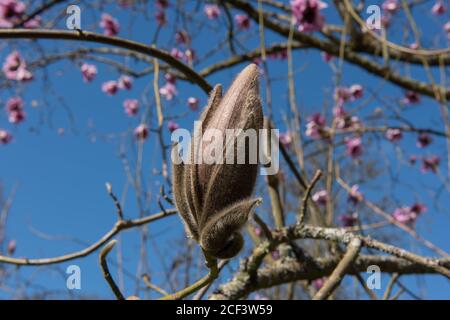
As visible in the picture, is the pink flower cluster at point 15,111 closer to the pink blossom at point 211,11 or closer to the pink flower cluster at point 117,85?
the pink flower cluster at point 117,85

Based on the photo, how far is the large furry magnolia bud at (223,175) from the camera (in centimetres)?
36

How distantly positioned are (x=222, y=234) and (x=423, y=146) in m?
2.85

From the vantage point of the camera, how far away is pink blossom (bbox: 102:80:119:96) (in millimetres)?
3249

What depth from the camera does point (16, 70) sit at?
8.30ft

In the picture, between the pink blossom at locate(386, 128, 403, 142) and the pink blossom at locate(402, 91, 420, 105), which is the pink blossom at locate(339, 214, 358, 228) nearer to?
the pink blossom at locate(386, 128, 403, 142)

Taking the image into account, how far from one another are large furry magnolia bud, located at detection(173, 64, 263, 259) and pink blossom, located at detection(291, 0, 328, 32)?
181 cm

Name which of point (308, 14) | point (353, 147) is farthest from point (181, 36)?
point (353, 147)

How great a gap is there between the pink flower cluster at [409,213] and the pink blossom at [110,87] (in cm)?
191

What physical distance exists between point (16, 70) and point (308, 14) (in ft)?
4.81

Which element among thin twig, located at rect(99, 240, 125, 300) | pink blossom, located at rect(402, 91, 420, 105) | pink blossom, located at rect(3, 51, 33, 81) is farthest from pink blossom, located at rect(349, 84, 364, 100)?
thin twig, located at rect(99, 240, 125, 300)

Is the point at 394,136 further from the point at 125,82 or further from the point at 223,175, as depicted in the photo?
the point at 223,175

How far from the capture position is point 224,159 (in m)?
0.36
